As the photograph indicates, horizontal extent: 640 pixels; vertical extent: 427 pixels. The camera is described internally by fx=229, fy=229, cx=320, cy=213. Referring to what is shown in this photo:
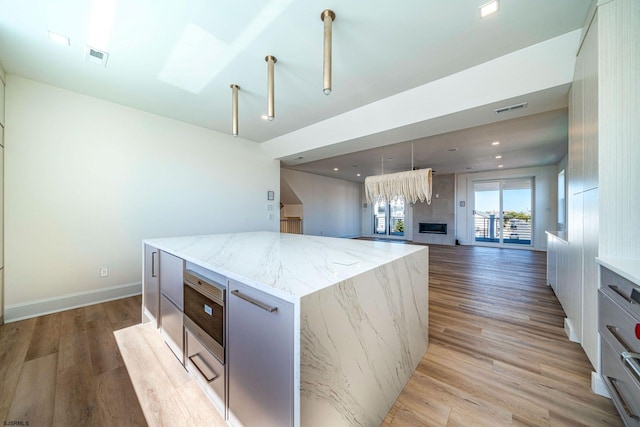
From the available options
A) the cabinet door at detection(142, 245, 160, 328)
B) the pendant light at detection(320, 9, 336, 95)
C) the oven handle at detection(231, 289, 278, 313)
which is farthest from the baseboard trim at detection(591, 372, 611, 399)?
the cabinet door at detection(142, 245, 160, 328)

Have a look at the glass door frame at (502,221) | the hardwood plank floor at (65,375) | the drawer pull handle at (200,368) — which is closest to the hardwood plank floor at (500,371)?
the drawer pull handle at (200,368)

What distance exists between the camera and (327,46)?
155 cm

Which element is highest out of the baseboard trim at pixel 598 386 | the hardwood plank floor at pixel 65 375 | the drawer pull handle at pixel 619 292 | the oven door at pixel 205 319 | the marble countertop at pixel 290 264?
the marble countertop at pixel 290 264

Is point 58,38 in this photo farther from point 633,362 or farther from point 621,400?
point 621,400

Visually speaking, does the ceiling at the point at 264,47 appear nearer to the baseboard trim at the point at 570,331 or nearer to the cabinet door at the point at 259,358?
the cabinet door at the point at 259,358

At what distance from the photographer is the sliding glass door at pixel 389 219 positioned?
31.9 feet

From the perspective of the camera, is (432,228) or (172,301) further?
(432,228)

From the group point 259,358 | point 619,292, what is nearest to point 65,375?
point 259,358

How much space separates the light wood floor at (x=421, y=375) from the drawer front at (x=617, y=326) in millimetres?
493

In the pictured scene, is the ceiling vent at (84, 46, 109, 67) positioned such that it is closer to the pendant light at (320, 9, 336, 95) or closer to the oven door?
the pendant light at (320, 9, 336, 95)

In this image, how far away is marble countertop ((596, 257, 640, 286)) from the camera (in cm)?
102

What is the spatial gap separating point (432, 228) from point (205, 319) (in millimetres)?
8536

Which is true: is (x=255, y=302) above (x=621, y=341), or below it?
above

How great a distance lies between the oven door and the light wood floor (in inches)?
16.8
